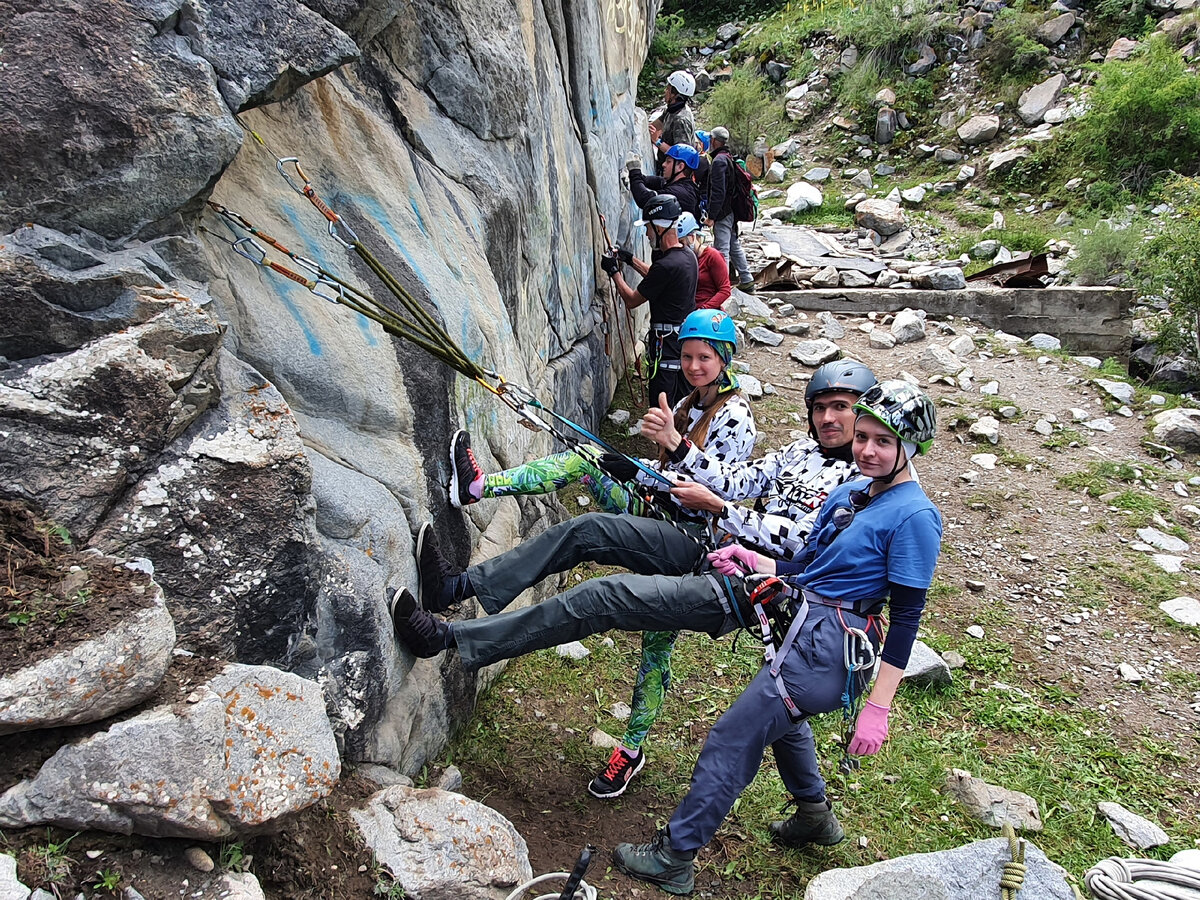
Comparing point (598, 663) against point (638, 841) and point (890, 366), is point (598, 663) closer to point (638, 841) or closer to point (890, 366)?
point (638, 841)

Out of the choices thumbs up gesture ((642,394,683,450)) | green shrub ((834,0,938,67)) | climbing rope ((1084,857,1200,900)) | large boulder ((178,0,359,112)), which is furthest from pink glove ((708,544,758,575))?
green shrub ((834,0,938,67))

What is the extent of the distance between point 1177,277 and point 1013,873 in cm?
996

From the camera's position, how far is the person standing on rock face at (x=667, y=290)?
21.4 ft

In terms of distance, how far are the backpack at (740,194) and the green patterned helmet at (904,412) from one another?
305 inches

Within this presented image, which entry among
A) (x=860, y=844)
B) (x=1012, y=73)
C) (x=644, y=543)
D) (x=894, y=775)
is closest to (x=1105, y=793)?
(x=894, y=775)

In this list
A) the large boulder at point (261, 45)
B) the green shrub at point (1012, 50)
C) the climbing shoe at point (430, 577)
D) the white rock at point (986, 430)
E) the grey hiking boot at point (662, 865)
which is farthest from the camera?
the green shrub at point (1012, 50)

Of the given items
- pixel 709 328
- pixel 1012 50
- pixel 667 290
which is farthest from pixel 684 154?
pixel 1012 50

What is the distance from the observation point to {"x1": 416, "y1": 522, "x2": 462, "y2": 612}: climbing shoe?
362 centimetres

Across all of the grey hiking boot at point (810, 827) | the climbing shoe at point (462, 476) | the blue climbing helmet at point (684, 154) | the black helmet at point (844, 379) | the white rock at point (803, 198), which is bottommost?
the grey hiking boot at point (810, 827)

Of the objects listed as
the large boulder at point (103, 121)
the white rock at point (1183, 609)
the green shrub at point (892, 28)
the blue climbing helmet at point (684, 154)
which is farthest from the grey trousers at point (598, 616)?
the green shrub at point (892, 28)

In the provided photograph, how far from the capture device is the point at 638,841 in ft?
12.0

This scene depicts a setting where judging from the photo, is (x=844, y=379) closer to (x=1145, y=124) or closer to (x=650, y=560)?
(x=650, y=560)

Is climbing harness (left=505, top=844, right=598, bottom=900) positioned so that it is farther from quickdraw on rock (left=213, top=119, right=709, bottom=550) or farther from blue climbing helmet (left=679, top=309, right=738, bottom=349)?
blue climbing helmet (left=679, top=309, right=738, bottom=349)

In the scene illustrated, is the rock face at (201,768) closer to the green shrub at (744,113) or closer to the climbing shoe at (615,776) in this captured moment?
the climbing shoe at (615,776)
